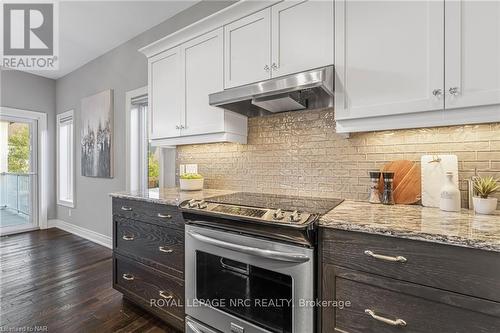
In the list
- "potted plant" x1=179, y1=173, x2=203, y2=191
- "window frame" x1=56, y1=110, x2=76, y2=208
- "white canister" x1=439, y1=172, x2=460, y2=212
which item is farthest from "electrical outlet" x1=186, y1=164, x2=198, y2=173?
"window frame" x1=56, y1=110, x2=76, y2=208

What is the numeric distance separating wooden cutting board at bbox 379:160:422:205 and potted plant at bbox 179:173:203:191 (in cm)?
151

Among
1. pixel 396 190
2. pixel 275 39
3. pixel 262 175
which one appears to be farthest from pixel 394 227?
pixel 275 39

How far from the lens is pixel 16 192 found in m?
4.62

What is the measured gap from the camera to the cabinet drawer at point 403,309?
2.94ft

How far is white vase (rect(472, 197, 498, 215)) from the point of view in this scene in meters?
1.24

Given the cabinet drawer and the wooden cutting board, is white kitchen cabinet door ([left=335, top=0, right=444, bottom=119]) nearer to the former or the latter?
the wooden cutting board

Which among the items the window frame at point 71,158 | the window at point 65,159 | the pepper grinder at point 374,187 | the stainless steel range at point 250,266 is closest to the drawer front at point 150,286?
the stainless steel range at point 250,266

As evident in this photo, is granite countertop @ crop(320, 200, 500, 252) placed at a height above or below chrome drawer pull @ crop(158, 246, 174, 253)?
above

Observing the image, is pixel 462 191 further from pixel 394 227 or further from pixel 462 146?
pixel 394 227

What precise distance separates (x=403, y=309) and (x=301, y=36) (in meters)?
1.58

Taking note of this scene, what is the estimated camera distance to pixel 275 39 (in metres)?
1.73

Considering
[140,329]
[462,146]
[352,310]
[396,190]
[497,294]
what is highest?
[462,146]

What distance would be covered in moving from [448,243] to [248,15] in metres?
1.83

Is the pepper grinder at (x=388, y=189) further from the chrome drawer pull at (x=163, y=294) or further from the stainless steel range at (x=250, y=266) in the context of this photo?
the chrome drawer pull at (x=163, y=294)
